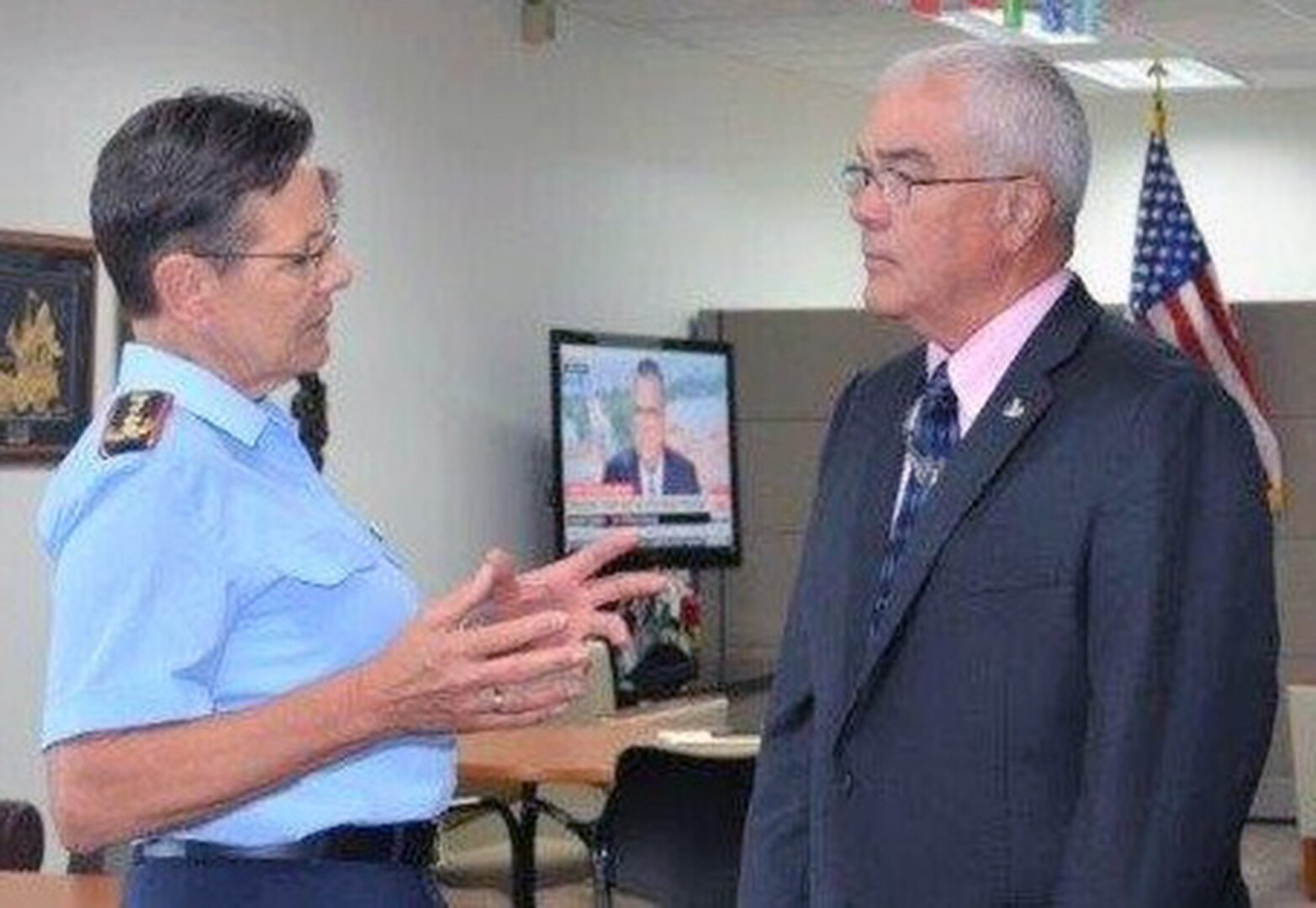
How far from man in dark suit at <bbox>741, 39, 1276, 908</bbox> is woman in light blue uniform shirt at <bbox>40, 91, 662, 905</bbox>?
12.3 inches

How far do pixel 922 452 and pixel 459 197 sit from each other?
263 inches

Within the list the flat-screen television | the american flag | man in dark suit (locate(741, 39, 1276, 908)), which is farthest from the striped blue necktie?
the american flag

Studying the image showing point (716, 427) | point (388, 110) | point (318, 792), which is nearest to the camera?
point (318, 792)

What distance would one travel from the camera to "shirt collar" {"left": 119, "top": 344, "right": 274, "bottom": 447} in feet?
7.50

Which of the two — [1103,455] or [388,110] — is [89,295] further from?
[1103,455]

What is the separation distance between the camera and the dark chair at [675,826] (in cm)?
551

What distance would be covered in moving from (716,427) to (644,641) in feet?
3.12

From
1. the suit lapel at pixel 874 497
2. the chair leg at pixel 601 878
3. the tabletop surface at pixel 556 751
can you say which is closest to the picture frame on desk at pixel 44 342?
the tabletop surface at pixel 556 751

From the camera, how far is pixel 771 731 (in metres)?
2.78

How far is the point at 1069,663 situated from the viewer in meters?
2.45

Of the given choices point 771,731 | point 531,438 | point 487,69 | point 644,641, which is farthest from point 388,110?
point 771,731

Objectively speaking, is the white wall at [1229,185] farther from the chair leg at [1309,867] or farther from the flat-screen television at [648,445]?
the chair leg at [1309,867]

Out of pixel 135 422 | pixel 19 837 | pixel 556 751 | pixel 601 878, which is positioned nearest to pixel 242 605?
pixel 135 422

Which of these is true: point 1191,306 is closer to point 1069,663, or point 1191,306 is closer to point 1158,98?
point 1158,98
